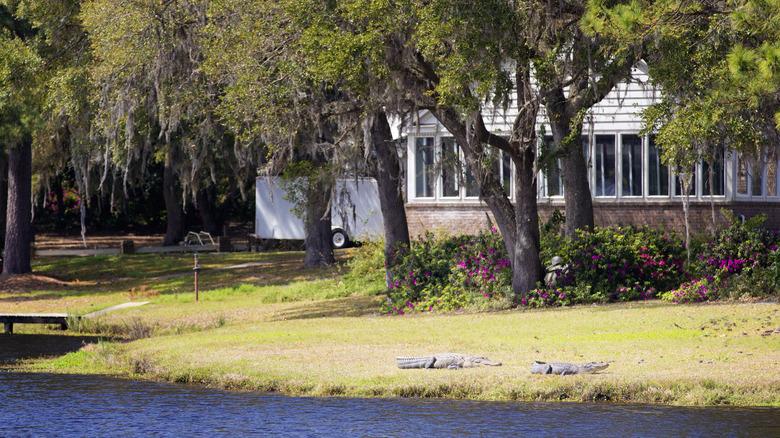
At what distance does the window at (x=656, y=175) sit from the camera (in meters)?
23.5

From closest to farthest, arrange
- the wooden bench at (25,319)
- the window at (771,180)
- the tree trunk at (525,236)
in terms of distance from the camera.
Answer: the tree trunk at (525,236) → the wooden bench at (25,319) → the window at (771,180)

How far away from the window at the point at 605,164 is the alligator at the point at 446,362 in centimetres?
1329

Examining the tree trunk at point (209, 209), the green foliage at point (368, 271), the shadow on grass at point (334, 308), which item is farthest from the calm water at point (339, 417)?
the tree trunk at point (209, 209)

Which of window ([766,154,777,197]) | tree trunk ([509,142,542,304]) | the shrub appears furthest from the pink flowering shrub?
window ([766,154,777,197])

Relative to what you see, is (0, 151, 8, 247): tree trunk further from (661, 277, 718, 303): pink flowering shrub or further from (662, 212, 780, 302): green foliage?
(662, 212, 780, 302): green foliage

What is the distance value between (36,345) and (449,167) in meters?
9.24

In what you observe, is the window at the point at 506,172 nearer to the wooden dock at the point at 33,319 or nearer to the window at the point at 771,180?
the window at the point at 771,180

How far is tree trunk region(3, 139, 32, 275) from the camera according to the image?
27580mm

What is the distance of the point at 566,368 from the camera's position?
1088 centimetres

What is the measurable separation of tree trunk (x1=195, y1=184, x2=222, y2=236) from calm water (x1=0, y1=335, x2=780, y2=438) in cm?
3122

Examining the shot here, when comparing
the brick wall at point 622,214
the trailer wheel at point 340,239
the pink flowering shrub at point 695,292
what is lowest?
the pink flowering shrub at point 695,292

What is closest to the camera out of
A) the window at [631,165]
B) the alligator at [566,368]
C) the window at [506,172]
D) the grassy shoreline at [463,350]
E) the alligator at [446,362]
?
the grassy shoreline at [463,350]

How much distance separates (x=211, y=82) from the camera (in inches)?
770

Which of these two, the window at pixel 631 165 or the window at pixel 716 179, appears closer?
the window at pixel 716 179
